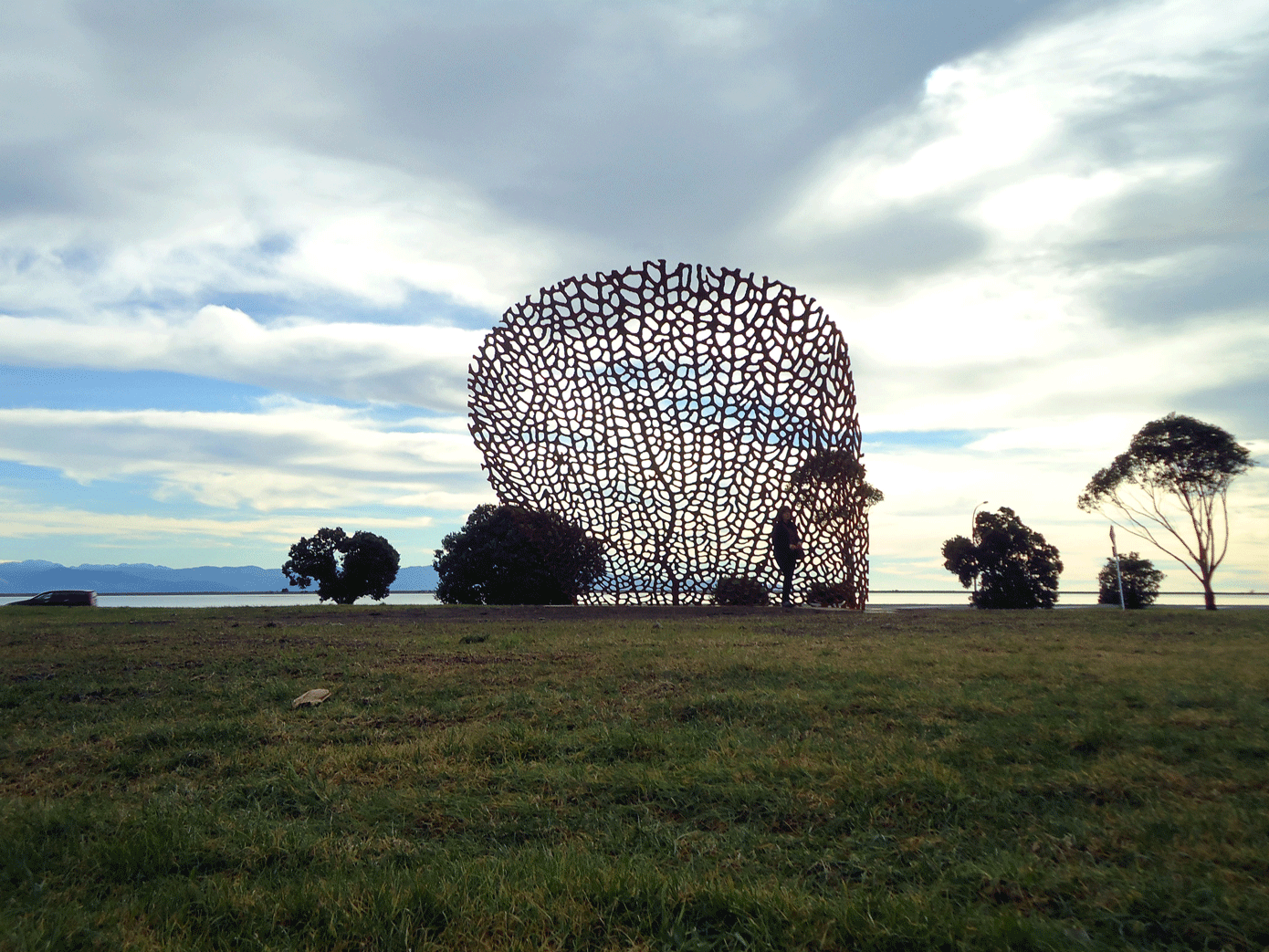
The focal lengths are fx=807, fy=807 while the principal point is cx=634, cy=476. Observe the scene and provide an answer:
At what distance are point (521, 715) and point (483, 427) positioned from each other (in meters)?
14.6

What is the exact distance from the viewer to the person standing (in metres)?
18.6

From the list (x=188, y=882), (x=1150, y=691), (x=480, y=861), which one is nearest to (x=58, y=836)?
(x=188, y=882)

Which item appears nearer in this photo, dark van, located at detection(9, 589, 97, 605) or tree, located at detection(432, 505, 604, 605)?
dark van, located at detection(9, 589, 97, 605)

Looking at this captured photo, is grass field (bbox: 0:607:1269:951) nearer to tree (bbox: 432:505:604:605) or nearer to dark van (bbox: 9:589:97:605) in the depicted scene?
tree (bbox: 432:505:604:605)

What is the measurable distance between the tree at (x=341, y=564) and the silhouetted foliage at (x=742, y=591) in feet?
58.9

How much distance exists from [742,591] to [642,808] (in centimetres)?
1567

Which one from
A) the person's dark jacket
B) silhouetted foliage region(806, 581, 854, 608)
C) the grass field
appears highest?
the person's dark jacket

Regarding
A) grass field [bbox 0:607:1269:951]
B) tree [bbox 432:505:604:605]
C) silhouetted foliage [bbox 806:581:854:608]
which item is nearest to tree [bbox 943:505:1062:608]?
silhouetted foliage [bbox 806:581:854:608]

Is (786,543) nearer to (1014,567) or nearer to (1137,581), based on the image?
(1014,567)

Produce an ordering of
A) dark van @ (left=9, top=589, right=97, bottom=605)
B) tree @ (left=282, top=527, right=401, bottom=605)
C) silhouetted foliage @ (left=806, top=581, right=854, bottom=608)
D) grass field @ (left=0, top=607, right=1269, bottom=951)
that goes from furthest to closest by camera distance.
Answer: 1. tree @ (left=282, top=527, right=401, bottom=605)
2. dark van @ (left=9, top=589, right=97, bottom=605)
3. silhouetted foliage @ (left=806, top=581, right=854, bottom=608)
4. grass field @ (left=0, top=607, right=1269, bottom=951)

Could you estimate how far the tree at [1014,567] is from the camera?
26.8 metres

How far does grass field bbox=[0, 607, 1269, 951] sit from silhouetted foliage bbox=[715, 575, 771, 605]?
11.2 metres

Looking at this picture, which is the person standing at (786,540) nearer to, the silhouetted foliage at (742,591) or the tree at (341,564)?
the silhouetted foliage at (742,591)

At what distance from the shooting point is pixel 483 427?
19.8m
